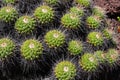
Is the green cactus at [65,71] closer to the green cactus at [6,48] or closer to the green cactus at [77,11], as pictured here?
the green cactus at [6,48]

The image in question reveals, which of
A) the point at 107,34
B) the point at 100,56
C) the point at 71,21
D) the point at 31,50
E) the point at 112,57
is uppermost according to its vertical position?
the point at 71,21

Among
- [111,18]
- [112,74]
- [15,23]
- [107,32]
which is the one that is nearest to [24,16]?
[15,23]

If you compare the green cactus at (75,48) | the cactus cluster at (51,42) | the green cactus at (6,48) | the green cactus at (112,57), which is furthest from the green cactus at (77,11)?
the green cactus at (6,48)

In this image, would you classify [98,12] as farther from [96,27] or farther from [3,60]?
[3,60]

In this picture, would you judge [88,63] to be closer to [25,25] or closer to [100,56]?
[100,56]

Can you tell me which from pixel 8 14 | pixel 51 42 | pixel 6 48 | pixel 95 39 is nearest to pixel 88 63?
pixel 95 39

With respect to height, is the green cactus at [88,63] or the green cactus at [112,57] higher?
the green cactus at [88,63]

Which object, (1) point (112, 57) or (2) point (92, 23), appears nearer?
(1) point (112, 57)
